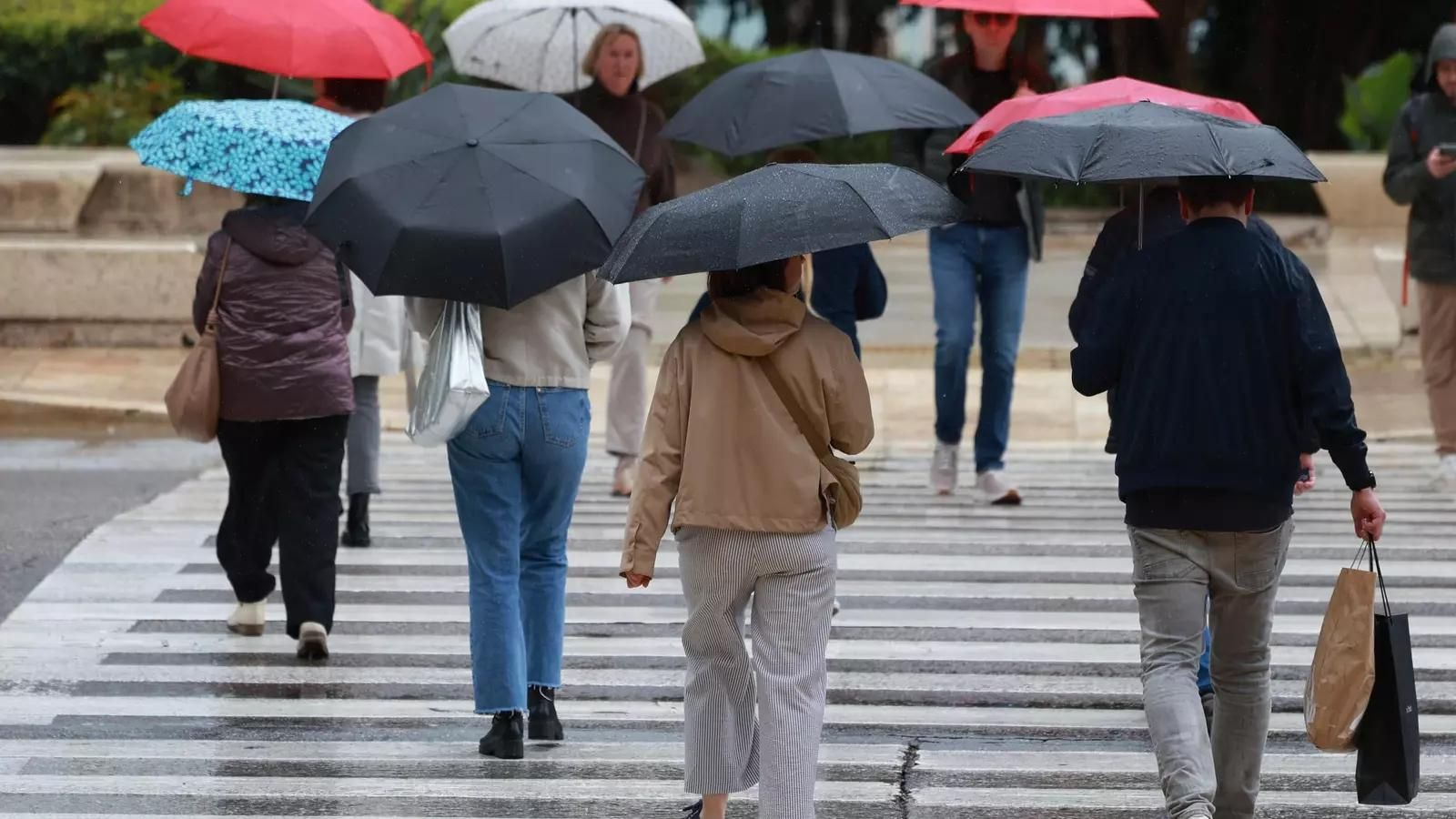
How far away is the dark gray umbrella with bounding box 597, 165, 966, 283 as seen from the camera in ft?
16.1

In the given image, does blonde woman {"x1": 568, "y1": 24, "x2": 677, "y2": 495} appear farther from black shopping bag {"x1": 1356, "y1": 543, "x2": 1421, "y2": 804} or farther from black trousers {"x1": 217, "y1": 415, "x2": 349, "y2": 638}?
black shopping bag {"x1": 1356, "y1": 543, "x2": 1421, "y2": 804}

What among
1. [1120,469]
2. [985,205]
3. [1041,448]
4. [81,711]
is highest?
[1120,469]

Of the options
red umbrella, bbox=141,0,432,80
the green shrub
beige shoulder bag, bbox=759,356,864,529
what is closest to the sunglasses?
red umbrella, bbox=141,0,432,80

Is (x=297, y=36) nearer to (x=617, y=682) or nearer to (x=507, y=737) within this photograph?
(x=617, y=682)

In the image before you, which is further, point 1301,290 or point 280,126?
point 280,126

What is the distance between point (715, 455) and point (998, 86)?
4.55m

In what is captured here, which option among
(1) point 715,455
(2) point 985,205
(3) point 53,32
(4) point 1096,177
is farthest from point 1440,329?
(3) point 53,32

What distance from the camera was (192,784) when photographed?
589cm

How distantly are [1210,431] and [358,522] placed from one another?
15.8 ft

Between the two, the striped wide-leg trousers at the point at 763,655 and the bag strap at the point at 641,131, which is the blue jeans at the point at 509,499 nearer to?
the striped wide-leg trousers at the point at 763,655

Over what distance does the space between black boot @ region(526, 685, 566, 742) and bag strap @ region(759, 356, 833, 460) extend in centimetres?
155

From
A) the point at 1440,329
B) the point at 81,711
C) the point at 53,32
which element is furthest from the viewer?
the point at 53,32

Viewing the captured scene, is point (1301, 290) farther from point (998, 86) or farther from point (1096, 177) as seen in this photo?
point (998, 86)

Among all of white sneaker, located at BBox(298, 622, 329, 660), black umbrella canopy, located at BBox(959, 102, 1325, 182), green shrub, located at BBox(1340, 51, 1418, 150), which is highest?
black umbrella canopy, located at BBox(959, 102, 1325, 182)
